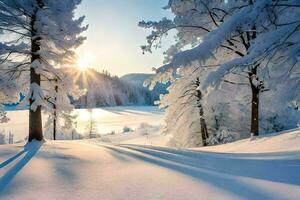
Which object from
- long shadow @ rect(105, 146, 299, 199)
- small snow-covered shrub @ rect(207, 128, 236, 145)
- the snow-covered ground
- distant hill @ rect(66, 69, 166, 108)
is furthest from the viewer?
distant hill @ rect(66, 69, 166, 108)

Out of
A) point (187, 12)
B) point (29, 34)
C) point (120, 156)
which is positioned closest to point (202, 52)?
point (120, 156)

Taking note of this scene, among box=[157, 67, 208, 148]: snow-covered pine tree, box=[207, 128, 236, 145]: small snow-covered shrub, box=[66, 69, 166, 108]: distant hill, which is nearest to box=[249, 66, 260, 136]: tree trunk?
box=[157, 67, 208, 148]: snow-covered pine tree

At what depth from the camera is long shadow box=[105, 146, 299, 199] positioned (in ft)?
14.5

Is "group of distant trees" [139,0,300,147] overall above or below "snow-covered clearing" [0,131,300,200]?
above

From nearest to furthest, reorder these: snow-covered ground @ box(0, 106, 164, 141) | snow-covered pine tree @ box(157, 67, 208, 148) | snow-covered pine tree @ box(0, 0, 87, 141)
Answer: snow-covered pine tree @ box(0, 0, 87, 141) → snow-covered pine tree @ box(157, 67, 208, 148) → snow-covered ground @ box(0, 106, 164, 141)

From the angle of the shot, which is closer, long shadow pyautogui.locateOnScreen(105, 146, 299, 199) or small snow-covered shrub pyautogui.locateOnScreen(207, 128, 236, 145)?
long shadow pyautogui.locateOnScreen(105, 146, 299, 199)

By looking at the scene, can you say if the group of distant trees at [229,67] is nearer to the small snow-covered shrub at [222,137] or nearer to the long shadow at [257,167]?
the small snow-covered shrub at [222,137]

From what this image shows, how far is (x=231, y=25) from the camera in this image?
21.1 ft

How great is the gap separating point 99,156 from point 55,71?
7956 millimetres

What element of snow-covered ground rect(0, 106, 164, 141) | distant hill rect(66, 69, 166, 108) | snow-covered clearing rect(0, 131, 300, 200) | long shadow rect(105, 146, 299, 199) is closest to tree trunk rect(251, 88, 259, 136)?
snow-covered clearing rect(0, 131, 300, 200)

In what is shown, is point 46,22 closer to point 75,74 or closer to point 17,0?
point 17,0

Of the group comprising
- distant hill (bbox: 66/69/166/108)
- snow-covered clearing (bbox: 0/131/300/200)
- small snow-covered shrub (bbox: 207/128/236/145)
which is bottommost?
small snow-covered shrub (bbox: 207/128/236/145)

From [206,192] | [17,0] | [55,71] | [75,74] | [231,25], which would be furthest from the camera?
[75,74]

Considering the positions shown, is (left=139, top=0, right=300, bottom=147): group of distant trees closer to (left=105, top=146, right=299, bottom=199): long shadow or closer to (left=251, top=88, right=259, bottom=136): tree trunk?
(left=251, top=88, right=259, bottom=136): tree trunk
